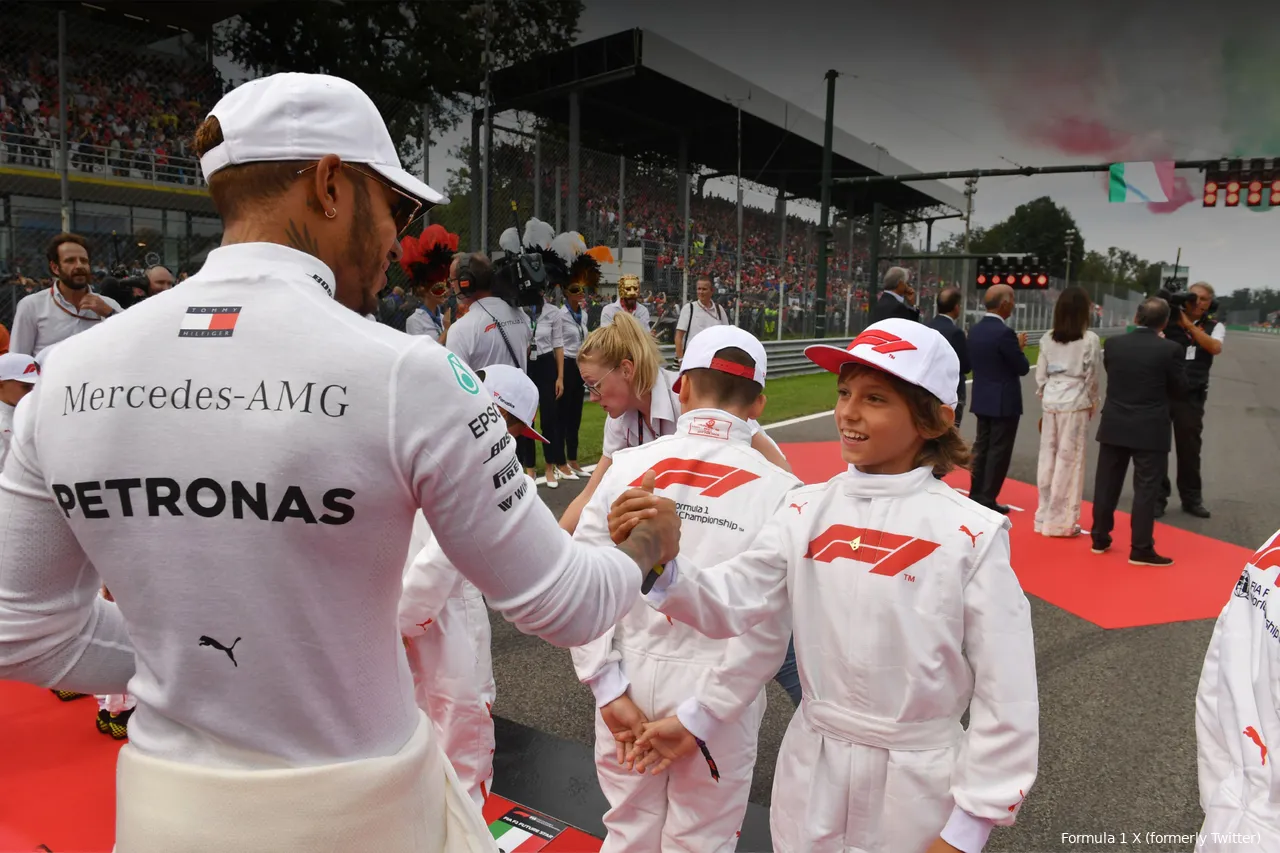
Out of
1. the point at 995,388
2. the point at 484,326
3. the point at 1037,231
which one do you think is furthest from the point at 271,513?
the point at 1037,231

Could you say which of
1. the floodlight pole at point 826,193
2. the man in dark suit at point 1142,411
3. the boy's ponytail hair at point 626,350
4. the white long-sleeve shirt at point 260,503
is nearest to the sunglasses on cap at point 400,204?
the white long-sleeve shirt at point 260,503

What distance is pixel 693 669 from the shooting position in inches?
89.2

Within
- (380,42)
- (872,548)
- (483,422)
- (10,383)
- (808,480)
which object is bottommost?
(808,480)

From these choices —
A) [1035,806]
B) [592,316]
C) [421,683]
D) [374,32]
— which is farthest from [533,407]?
[374,32]

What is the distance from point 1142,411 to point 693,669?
5.34 meters

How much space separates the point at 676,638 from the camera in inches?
89.8

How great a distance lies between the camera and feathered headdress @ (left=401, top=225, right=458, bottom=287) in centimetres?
712

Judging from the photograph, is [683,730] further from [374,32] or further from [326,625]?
[374,32]

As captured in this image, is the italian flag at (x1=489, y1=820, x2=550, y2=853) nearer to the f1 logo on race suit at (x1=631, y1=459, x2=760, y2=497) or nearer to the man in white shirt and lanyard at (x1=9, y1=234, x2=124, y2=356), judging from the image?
the f1 logo on race suit at (x1=631, y1=459, x2=760, y2=497)

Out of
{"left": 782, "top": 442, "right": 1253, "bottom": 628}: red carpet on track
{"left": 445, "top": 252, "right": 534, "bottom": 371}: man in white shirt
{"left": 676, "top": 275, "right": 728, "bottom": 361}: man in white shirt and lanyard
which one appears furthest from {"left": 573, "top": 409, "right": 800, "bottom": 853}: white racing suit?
{"left": 676, "top": 275, "right": 728, "bottom": 361}: man in white shirt and lanyard

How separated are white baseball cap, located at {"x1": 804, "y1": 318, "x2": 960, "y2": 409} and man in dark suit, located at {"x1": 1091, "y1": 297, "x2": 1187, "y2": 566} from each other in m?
4.89

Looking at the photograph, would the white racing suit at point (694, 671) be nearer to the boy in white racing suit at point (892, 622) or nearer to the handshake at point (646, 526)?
the boy in white racing suit at point (892, 622)

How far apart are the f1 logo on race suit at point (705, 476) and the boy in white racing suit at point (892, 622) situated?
0.30 metres

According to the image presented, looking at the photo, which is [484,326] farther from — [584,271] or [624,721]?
[624,721]
